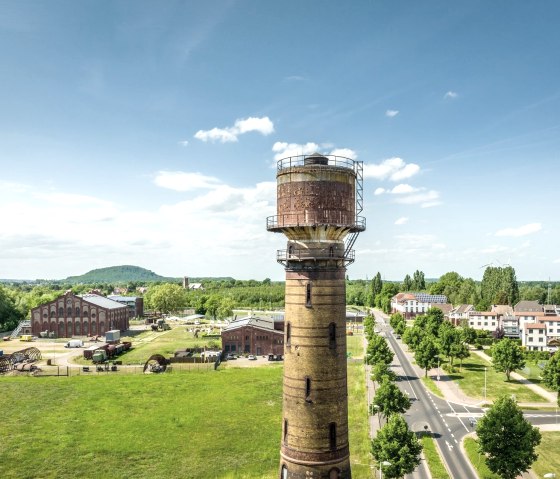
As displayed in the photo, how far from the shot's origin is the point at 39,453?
156 ft

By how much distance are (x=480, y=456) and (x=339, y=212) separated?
116 ft

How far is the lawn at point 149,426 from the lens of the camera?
146 ft

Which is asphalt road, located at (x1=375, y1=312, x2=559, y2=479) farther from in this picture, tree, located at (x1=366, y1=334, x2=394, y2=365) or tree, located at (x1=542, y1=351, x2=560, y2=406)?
tree, located at (x1=542, y1=351, x2=560, y2=406)

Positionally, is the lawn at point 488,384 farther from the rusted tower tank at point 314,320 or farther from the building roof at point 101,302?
the building roof at point 101,302

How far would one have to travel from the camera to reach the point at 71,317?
13012 cm

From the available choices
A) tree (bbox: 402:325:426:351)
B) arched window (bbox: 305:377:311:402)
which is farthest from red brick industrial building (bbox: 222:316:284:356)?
arched window (bbox: 305:377:311:402)

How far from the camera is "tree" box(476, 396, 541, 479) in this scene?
136 feet

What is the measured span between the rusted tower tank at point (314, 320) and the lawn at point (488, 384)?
52383 mm

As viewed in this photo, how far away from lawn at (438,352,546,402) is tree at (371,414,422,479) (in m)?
33.3

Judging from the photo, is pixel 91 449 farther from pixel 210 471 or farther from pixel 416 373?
pixel 416 373

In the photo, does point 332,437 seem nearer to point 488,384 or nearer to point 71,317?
point 488,384

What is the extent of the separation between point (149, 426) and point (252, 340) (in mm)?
48619

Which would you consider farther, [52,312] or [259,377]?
[52,312]

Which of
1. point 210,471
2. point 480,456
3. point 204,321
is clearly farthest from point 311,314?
point 204,321
